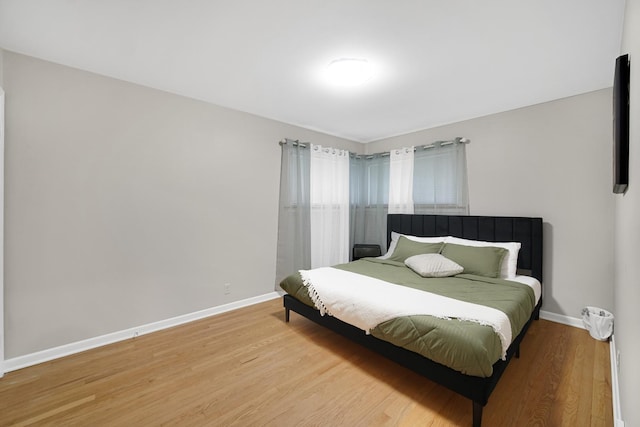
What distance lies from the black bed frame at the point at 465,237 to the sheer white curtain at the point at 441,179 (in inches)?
8.1

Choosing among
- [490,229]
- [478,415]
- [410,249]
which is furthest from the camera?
[410,249]

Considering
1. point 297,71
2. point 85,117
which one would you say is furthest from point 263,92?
point 85,117

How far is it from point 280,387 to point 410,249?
229cm

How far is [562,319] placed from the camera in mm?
2984

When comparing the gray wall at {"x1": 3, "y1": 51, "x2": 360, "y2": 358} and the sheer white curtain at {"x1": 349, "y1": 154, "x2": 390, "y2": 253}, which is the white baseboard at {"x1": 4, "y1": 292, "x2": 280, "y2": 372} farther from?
the sheer white curtain at {"x1": 349, "y1": 154, "x2": 390, "y2": 253}

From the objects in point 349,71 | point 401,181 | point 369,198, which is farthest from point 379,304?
point 369,198

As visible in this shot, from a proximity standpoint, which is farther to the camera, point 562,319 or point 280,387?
point 562,319

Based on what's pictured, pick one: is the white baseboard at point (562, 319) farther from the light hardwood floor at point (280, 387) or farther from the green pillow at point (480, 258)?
the green pillow at point (480, 258)

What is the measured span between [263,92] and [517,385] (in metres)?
3.40

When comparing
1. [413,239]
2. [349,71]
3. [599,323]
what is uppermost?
[349,71]

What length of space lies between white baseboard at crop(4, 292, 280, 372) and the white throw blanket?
1224 millimetres

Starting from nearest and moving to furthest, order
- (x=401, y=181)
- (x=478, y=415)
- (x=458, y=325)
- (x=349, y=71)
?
(x=478, y=415) < (x=458, y=325) < (x=349, y=71) < (x=401, y=181)

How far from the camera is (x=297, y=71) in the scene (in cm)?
248

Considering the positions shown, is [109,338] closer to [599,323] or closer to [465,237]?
[465,237]
